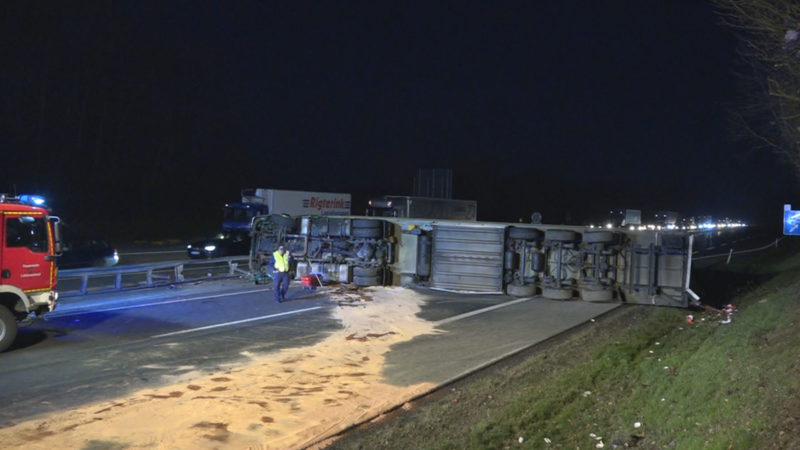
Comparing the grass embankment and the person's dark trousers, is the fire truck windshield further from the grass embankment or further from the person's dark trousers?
the grass embankment

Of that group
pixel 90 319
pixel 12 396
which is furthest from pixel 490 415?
pixel 90 319

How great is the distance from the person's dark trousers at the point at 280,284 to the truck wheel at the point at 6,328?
22.3ft

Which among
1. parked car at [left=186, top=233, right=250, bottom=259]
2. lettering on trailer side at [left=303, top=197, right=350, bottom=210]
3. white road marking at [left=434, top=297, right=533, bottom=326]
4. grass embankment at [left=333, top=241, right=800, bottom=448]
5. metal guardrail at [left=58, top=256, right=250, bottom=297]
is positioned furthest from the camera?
lettering on trailer side at [left=303, top=197, right=350, bottom=210]

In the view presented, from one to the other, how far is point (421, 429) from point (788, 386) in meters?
3.82

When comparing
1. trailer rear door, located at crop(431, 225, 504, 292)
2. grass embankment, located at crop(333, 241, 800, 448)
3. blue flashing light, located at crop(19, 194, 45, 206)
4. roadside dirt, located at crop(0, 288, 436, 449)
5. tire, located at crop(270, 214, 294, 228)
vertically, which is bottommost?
roadside dirt, located at crop(0, 288, 436, 449)

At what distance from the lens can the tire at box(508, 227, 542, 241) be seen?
44.5 ft

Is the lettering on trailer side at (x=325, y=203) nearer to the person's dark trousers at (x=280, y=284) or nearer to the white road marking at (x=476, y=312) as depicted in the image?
the person's dark trousers at (x=280, y=284)

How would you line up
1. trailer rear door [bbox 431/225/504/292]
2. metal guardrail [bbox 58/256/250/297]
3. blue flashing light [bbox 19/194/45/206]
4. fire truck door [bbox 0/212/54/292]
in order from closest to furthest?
1. fire truck door [bbox 0/212/54/292]
2. blue flashing light [bbox 19/194/45/206]
3. trailer rear door [bbox 431/225/504/292]
4. metal guardrail [bbox 58/256/250/297]

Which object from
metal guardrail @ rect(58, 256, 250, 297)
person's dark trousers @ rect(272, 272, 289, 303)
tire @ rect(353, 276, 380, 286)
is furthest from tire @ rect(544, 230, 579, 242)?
metal guardrail @ rect(58, 256, 250, 297)

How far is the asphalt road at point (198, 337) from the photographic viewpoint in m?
9.09

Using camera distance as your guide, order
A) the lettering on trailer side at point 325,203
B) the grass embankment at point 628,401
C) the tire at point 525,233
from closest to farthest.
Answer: the grass embankment at point 628,401
the tire at point 525,233
the lettering on trailer side at point 325,203

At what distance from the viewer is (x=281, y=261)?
1658 centimetres

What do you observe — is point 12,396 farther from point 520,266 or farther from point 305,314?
point 520,266

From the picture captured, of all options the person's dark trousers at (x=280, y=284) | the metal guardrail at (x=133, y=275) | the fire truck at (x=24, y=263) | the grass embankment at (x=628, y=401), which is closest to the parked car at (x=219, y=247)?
the metal guardrail at (x=133, y=275)
